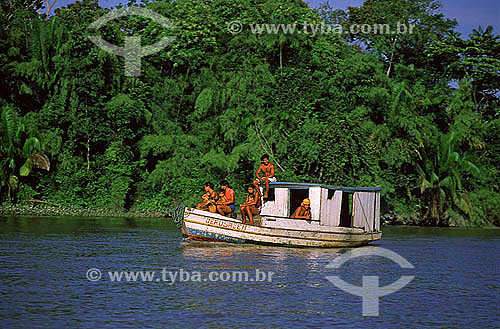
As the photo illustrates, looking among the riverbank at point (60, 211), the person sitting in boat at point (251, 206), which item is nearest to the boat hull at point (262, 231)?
the person sitting in boat at point (251, 206)

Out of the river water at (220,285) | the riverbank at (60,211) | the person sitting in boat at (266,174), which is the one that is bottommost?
the river water at (220,285)

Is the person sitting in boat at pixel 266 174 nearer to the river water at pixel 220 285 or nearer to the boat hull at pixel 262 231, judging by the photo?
the boat hull at pixel 262 231

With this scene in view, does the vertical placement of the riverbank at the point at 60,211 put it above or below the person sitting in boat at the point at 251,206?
below

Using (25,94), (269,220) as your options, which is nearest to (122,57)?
(25,94)

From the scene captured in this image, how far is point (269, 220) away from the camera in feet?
72.1

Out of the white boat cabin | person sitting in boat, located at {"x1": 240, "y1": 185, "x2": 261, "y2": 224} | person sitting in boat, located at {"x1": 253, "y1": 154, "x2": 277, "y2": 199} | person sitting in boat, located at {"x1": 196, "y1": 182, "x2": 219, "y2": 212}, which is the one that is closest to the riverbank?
person sitting in boat, located at {"x1": 196, "y1": 182, "x2": 219, "y2": 212}

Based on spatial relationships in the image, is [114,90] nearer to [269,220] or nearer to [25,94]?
[25,94]

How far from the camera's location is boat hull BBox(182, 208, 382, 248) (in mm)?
21594

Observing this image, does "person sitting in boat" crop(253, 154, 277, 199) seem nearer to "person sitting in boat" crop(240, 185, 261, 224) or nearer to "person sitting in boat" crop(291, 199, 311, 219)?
"person sitting in boat" crop(240, 185, 261, 224)

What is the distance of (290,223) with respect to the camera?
72.3 feet

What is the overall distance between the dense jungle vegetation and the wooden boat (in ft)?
30.6

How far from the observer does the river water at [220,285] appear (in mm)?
12234

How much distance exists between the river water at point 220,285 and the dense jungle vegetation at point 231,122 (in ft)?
33.6

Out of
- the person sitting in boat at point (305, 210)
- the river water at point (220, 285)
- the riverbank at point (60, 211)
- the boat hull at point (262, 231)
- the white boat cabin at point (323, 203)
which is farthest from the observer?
the riverbank at point (60, 211)
